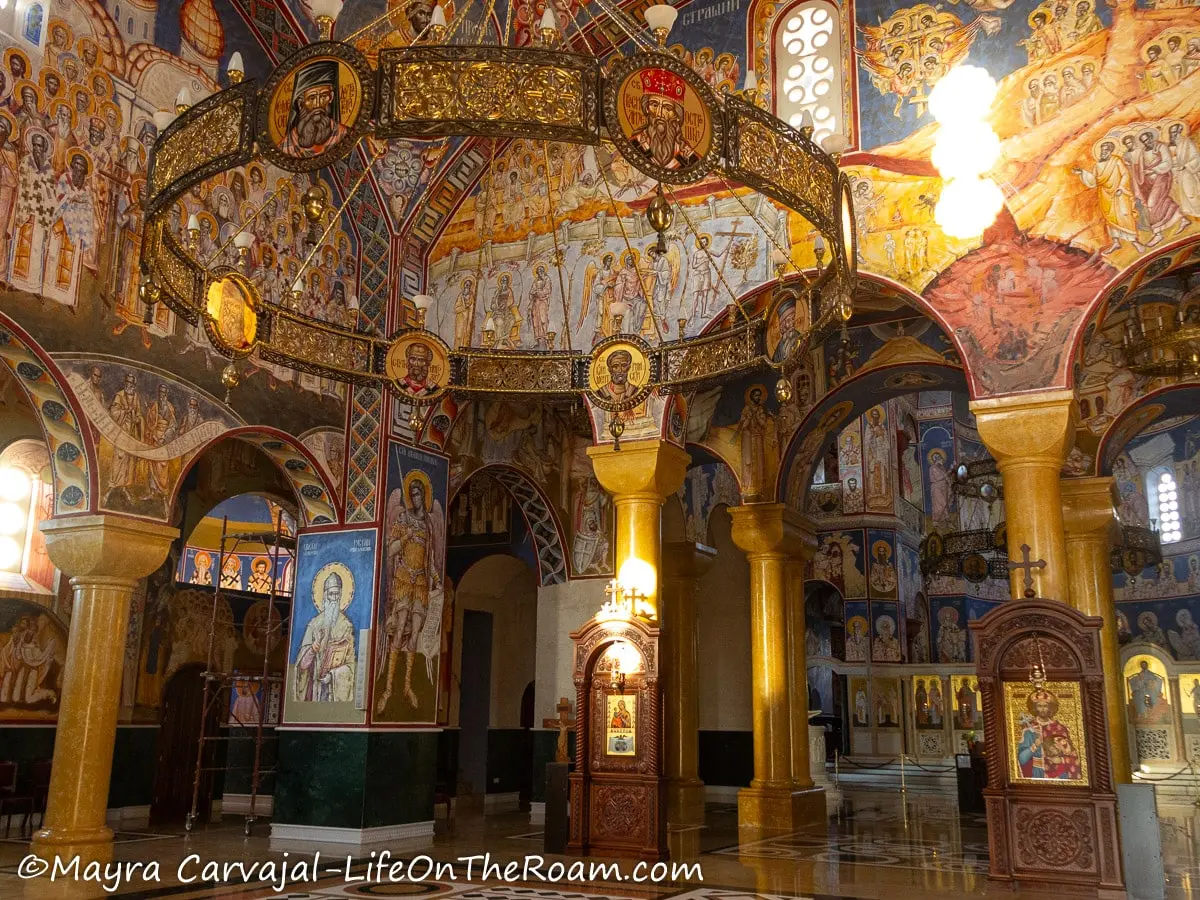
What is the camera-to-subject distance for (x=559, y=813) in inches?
469

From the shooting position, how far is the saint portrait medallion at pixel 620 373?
10.8 m

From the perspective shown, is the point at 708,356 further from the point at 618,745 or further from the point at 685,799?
the point at 685,799

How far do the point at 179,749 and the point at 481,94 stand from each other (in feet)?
46.0

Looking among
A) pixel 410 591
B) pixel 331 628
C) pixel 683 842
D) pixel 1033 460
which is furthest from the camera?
pixel 410 591

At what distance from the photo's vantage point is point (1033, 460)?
11133mm

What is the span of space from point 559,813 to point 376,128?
→ 8133mm

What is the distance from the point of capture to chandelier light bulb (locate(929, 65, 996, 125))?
1188 cm

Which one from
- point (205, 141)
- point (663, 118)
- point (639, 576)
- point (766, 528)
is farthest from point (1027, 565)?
point (205, 141)

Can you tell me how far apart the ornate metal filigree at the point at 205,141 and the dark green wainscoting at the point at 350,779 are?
809cm

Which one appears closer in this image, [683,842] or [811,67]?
[811,67]

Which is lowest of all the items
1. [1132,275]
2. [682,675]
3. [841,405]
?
[682,675]

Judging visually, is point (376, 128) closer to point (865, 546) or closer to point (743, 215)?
point (743, 215)

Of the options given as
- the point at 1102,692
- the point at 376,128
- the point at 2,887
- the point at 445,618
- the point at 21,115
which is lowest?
the point at 2,887

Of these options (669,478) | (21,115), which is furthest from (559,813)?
(21,115)
